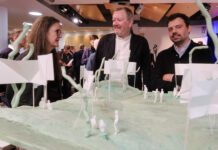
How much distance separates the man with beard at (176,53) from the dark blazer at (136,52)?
A: 0.34ft

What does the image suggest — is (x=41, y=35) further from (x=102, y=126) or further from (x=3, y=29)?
(x=3, y=29)

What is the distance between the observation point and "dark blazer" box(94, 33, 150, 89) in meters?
1.93

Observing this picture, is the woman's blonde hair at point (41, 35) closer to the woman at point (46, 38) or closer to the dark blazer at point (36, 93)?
the woman at point (46, 38)

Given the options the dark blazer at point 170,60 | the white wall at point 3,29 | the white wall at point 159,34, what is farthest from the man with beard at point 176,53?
the white wall at point 159,34

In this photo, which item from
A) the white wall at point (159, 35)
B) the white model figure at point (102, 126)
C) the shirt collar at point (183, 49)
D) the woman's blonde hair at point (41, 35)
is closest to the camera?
the white model figure at point (102, 126)

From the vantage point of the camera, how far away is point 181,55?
1.86 metres

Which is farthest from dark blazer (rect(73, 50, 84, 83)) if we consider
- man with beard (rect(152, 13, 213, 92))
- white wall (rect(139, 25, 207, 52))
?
white wall (rect(139, 25, 207, 52))

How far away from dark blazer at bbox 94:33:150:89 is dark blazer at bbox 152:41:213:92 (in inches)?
4.0

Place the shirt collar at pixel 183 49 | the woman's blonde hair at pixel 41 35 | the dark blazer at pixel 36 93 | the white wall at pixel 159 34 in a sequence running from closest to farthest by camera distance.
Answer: the dark blazer at pixel 36 93 < the woman's blonde hair at pixel 41 35 < the shirt collar at pixel 183 49 < the white wall at pixel 159 34

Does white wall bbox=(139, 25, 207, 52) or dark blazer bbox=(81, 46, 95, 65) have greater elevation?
white wall bbox=(139, 25, 207, 52)

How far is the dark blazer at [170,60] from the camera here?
68.4 inches

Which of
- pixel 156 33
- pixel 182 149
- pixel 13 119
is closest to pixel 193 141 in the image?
pixel 182 149

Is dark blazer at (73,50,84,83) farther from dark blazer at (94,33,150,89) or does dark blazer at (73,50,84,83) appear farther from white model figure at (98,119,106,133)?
white model figure at (98,119,106,133)

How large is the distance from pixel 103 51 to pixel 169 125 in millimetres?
1389
